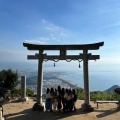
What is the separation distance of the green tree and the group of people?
23.0 ft

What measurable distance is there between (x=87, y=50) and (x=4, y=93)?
664 cm

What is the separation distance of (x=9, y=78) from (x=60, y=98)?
25.7 ft

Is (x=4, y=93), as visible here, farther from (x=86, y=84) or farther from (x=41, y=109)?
(x=86, y=84)

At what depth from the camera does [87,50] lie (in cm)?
1430

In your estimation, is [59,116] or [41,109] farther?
[41,109]

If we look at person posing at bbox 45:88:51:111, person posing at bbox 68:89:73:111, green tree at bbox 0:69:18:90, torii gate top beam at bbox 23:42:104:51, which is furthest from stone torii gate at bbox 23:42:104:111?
green tree at bbox 0:69:18:90

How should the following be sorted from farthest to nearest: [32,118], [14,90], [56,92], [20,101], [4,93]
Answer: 1. [14,90]
2. [20,101]
3. [56,92]
4. [32,118]
5. [4,93]

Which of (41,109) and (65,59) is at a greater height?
(65,59)

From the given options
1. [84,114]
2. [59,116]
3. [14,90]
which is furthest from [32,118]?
[14,90]

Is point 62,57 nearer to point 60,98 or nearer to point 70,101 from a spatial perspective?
point 60,98

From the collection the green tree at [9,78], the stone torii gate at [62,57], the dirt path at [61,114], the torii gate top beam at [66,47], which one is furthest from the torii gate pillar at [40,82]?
the green tree at [9,78]

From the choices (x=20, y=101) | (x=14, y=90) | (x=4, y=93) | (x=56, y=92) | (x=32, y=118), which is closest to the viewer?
(x=4, y=93)

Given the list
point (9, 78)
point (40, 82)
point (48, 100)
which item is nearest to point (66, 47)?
point (40, 82)

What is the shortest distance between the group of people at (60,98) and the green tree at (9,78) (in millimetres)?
7018
